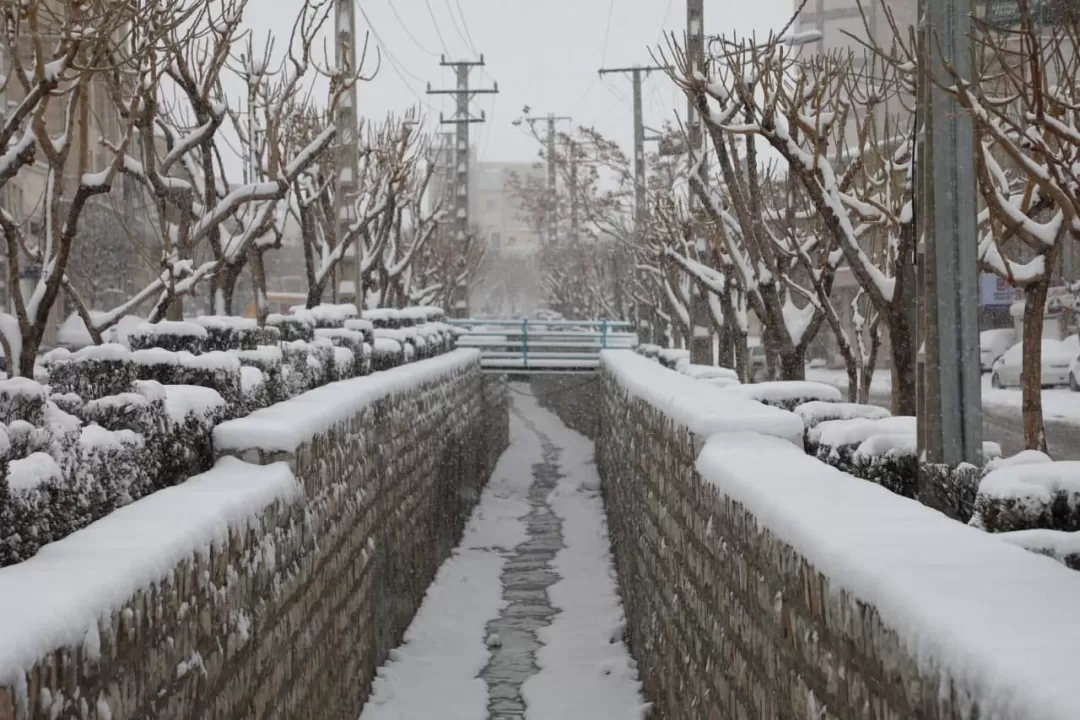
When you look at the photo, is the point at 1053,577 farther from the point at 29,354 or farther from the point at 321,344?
the point at 321,344

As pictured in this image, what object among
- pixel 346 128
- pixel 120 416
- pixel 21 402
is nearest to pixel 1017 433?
pixel 346 128

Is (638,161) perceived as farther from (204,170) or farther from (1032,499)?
(1032,499)

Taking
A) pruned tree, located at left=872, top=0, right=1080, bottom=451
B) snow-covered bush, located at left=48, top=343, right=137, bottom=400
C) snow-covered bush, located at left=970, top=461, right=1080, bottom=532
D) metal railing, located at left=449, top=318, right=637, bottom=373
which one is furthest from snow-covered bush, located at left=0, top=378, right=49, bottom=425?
metal railing, located at left=449, top=318, right=637, bottom=373

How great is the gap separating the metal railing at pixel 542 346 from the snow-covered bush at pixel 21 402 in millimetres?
21955

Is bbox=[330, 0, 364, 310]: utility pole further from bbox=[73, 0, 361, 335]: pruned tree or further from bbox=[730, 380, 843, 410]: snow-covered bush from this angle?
bbox=[730, 380, 843, 410]: snow-covered bush

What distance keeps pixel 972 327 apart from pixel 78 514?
11.6ft

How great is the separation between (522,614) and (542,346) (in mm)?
16625

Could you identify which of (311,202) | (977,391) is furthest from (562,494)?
(977,391)

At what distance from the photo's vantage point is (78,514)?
4.61 metres

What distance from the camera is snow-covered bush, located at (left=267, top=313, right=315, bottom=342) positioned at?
11984 millimetres

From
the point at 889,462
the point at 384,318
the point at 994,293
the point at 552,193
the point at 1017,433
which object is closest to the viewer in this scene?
the point at 889,462

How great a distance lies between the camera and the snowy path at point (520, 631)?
29.9ft

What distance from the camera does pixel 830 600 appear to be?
3414 millimetres

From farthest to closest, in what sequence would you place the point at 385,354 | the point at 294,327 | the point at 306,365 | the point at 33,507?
the point at 385,354, the point at 294,327, the point at 306,365, the point at 33,507
